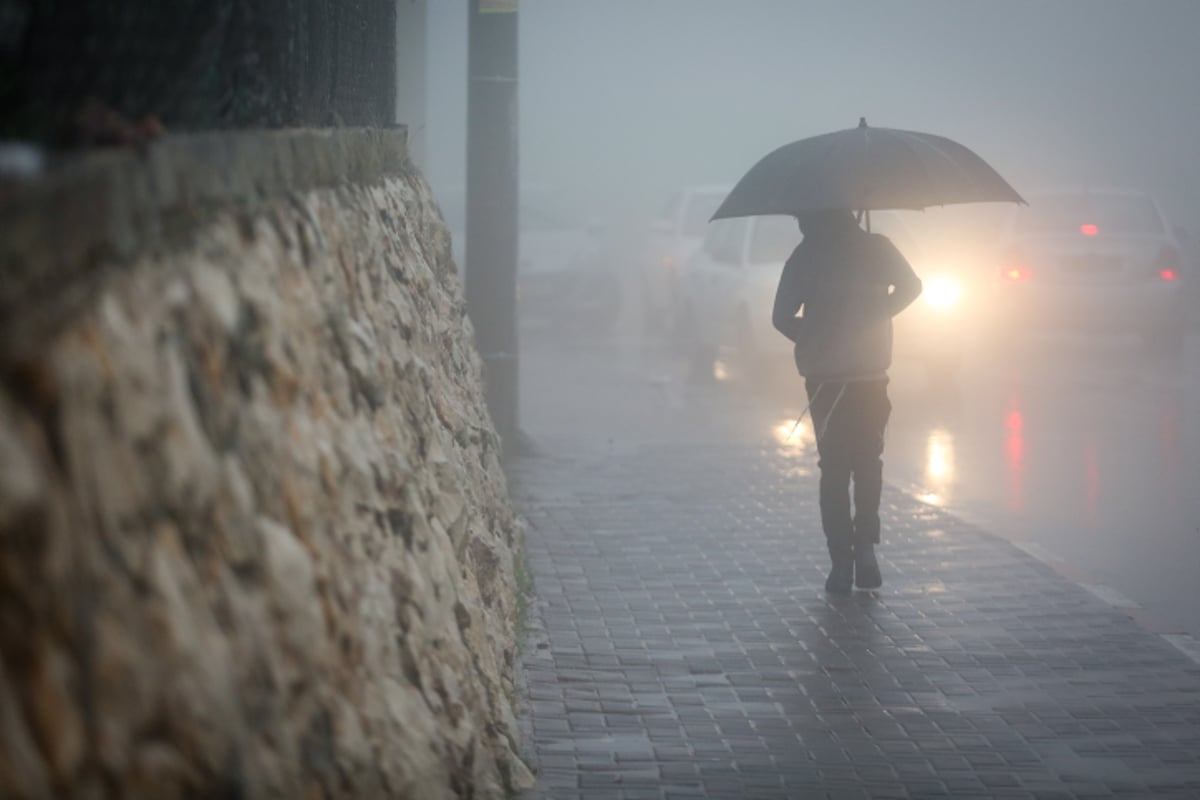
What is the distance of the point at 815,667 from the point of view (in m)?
6.24

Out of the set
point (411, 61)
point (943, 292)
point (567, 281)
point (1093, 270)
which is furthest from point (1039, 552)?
point (411, 61)

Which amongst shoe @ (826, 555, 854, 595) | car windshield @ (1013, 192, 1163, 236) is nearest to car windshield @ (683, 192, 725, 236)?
car windshield @ (1013, 192, 1163, 236)

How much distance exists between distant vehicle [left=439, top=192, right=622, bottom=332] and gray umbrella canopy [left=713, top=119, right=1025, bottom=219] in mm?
14324

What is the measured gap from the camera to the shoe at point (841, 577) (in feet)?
24.6

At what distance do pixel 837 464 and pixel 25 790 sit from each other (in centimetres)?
602

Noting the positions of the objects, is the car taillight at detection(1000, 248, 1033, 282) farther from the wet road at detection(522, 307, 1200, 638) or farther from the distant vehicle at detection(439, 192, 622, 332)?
the distant vehicle at detection(439, 192, 622, 332)

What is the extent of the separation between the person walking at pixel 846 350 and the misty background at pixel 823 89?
653 inches

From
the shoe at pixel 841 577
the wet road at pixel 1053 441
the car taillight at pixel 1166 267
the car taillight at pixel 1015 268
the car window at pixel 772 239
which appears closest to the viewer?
the shoe at pixel 841 577

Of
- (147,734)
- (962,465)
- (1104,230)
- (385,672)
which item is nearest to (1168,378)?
(1104,230)

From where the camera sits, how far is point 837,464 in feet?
25.1

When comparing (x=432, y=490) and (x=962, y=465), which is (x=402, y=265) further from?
(x=962, y=465)

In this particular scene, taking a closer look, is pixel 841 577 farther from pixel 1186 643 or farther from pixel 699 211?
pixel 699 211

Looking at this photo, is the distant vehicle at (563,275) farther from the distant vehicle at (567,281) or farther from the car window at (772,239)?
the car window at (772,239)

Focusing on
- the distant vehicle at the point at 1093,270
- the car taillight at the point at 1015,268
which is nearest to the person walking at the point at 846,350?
the distant vehicle at the point at 1093,270
